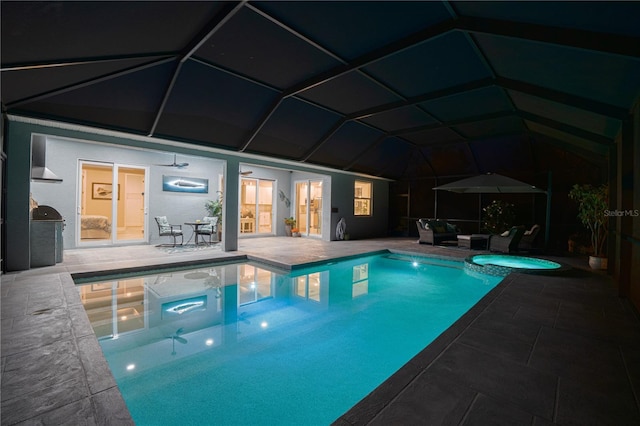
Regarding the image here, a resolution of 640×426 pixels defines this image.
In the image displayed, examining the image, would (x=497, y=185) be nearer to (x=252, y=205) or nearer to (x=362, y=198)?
(x=362, y=198)

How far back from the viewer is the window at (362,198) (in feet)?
40.7

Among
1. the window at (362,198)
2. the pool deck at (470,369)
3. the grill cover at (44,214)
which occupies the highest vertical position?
the window at (362,198)

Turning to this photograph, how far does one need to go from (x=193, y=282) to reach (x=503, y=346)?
5.03m

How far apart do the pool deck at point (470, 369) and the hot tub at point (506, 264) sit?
187 centimetres

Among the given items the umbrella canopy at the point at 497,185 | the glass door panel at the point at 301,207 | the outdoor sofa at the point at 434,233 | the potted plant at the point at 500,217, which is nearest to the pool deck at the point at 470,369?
the umbrella canopy at the point at 497,185

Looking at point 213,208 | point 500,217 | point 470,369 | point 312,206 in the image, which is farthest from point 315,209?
point 470,369

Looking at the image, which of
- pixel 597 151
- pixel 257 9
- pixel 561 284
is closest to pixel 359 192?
pixel 597 151

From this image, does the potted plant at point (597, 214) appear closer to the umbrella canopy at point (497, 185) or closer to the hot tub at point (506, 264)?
the hot tub at point (506, 264)

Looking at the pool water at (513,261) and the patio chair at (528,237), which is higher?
the patio chair at (528,237)

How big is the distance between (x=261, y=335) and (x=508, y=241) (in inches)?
288

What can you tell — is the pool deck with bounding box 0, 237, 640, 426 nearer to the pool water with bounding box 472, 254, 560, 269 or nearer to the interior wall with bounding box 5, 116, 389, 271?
the interior wall with bounding box 5, 116, 389, 271

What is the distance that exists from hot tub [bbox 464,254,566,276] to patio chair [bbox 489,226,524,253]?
401mm

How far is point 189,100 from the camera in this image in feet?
19.2

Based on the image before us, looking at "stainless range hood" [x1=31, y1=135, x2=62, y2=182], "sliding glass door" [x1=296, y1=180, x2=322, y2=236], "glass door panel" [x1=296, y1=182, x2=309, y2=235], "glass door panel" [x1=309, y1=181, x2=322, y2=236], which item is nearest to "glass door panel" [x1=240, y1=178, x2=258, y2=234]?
"glass door panel" [x1=296, y1=182, x2=309, y2=235]
